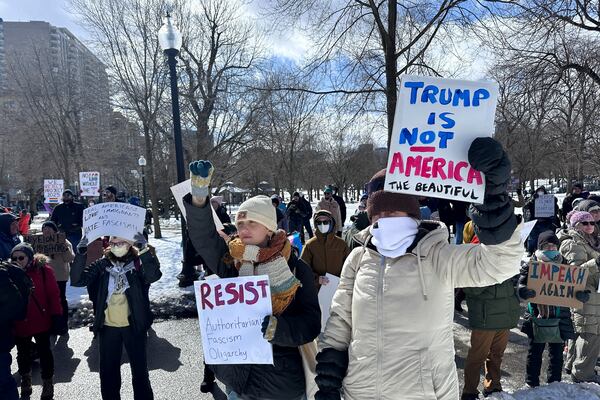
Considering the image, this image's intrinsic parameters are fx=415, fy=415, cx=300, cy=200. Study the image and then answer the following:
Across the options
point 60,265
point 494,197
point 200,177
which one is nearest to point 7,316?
point 200,177

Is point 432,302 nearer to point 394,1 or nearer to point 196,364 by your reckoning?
point 196,364

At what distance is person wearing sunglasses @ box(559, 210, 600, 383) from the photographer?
418 centimetres

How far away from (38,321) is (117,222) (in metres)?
1.59

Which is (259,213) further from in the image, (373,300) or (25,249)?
(25,249)

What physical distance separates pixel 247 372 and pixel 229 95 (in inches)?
542

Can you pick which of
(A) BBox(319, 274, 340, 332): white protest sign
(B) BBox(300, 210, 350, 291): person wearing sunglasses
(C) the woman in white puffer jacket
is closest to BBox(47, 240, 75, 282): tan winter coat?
(B) BBox(300, 210, 350, 291): person wearing sunglasses

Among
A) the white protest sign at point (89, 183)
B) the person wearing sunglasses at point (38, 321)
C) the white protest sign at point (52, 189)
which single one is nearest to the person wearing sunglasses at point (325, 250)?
the person wearing sunglasses at point (38, 321)

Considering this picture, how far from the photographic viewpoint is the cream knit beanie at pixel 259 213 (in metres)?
2.49

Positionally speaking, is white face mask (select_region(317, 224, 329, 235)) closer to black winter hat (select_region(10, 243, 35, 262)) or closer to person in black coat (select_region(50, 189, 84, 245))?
black winter hat (select_region(10, 243, 35, 262))

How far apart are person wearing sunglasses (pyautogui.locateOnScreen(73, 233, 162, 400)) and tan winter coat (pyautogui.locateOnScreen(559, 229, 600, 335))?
4.13 m

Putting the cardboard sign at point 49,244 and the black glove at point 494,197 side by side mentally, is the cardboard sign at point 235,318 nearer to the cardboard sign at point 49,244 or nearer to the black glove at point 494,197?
the black glove at point 494,197

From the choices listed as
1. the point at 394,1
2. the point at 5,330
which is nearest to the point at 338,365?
the point at 5,330

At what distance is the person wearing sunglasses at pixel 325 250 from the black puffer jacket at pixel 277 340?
91.0 inches

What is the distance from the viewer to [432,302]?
6.57 ft
